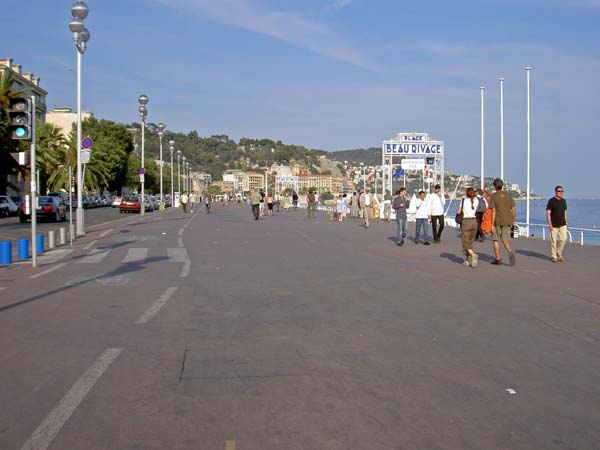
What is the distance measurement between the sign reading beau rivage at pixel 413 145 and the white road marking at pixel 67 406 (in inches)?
1771

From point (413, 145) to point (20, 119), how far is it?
38.6 meters

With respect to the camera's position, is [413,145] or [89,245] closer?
[89,245]

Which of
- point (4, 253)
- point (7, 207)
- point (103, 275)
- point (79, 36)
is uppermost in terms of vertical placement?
point (79, 36)

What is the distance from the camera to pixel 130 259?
1670cm

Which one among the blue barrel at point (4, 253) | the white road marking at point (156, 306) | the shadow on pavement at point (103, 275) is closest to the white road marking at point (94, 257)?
the shadow on pavement at point (103, 275)

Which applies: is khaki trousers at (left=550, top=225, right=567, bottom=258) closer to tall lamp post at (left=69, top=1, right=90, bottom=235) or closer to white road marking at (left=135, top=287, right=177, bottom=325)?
white road marking at (left=135, top=287, right=177, bottom=325)

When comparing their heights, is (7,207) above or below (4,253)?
above

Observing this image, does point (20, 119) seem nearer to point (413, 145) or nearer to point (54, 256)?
point (54, 256)

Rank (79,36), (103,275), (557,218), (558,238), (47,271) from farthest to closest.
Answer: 1. (79,36)
2. (558,238)
3. (557,218)
4. (47,271)
5. (103,275)

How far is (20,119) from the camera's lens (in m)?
15.2

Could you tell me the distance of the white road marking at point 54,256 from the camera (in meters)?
16.4

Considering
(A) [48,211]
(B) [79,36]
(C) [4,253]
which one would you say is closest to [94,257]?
(C) [4,253]

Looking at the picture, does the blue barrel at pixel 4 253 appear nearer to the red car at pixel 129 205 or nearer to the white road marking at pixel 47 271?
the white road marking at pixel 47 271

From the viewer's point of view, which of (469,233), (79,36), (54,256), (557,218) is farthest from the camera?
(79,36)
